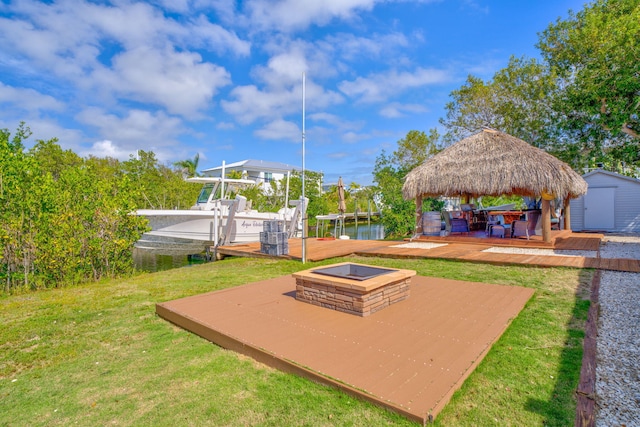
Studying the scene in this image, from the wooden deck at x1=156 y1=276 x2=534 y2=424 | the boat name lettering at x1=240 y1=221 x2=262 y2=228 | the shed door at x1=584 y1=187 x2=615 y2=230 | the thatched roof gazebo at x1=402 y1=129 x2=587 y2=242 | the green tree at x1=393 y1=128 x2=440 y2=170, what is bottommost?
the wooden deck at x1=156 y1=276 x2=534 y2=424

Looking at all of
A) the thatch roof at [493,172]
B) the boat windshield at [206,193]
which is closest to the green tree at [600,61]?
the thatch roof at [493,172]

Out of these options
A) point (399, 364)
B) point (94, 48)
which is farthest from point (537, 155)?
point (94, 48)

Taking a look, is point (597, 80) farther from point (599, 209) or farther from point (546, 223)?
point (546, 223)

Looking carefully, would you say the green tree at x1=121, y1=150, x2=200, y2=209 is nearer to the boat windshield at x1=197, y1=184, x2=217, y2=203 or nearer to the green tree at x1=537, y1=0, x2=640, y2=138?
the boat windshield at x1=197, y1=184, x2=217, y2=203

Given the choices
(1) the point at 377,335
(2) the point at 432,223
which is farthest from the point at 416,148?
(1) the point at 377,335

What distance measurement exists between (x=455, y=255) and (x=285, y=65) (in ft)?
22.0

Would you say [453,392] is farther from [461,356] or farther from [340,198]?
[340,198]

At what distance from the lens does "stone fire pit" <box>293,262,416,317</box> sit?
3.65 meters

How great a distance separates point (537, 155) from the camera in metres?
9.84

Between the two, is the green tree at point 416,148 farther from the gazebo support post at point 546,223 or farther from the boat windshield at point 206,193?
the boat windshield at point 206,193

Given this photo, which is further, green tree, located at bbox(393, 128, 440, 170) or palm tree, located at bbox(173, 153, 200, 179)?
palm tree, located at bbox(173, 153, 200, 179)

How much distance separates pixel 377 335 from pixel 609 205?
15.2 meters

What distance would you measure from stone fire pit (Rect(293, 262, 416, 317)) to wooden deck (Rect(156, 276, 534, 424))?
10cm

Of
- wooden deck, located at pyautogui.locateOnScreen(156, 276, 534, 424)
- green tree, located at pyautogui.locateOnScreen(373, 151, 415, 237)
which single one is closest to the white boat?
green tree, located at pyautogui.locateOnScreen(373, 151, 415, 237)
